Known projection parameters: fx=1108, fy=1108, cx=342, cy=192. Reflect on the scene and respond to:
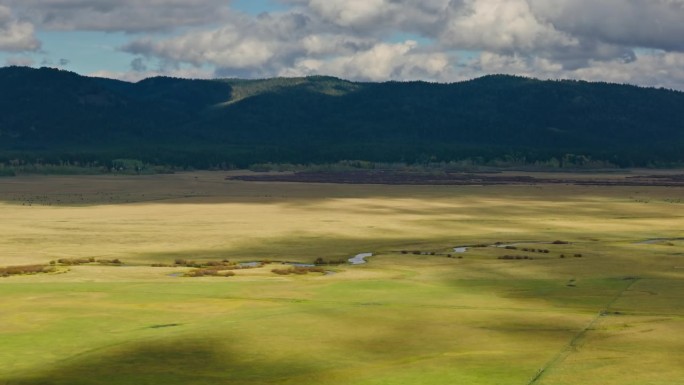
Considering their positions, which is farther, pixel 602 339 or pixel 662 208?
pixel 662 208

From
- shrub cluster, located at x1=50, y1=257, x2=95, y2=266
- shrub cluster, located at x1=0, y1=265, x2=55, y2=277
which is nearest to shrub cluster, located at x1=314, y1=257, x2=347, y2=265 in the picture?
shrub cluster, located at x1=50, y1=257, x2=95, y2=266

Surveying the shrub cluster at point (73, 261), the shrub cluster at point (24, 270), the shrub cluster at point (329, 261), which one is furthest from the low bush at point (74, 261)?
the shrub cluster at point (329, 261)

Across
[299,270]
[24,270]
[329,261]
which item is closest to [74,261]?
[24,270]

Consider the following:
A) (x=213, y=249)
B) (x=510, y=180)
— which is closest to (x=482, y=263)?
(x=213, y=249)

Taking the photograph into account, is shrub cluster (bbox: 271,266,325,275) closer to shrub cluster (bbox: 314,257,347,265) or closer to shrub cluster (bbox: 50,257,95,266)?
shrub cluster (bbox: 314,257,347,265)

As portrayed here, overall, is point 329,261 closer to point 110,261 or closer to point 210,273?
point 210,273

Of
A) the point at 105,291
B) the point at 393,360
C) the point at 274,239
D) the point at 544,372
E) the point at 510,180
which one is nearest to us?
the point at 544,372

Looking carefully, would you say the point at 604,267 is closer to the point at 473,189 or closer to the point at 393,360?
the point at 393,360

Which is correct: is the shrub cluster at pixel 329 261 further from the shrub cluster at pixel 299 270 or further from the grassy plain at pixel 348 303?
the shrub cluster at pixel 299 270
